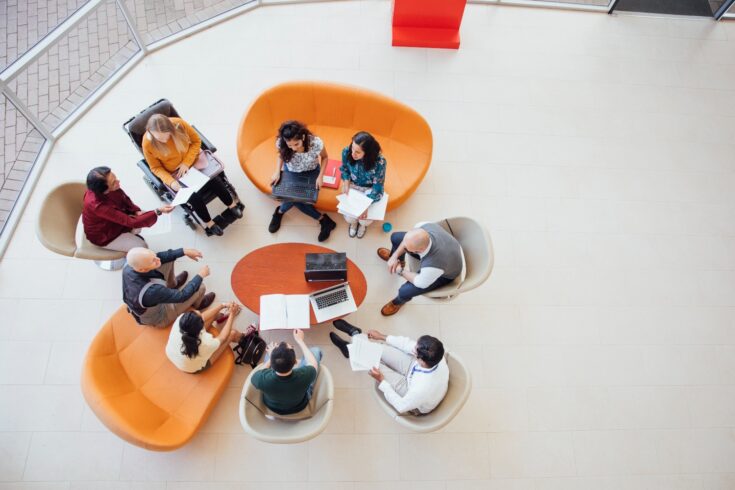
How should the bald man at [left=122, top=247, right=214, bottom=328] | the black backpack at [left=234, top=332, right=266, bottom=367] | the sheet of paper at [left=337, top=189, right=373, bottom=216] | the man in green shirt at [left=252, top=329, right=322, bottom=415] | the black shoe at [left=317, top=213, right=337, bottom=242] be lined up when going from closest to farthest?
the man in green shirt at [left=252, top=329, right=322, bottom=415] < the bald man at [left=122, top=247, right=214, bottom=328] < the black backpack at [left=234, top=332, right=266, bottom=367] < the sheet of paper at [left=337, top=189, right=373, bottom=216] < the black shoe at [left=317, top=213, right=337, bottom=242]

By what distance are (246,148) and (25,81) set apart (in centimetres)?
208

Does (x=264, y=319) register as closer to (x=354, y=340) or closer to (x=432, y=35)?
(x=354, y=340)

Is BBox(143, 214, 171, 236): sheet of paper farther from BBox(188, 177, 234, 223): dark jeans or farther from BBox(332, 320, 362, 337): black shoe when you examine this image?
BBox(332, 320, 362, 337): black shoe

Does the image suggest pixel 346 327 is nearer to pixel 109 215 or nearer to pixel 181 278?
pixel 181 278

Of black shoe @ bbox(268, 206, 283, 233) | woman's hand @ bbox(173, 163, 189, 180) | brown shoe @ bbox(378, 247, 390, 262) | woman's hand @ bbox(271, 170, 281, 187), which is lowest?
brown shoe @ bbox(378, 247, 390, 262)

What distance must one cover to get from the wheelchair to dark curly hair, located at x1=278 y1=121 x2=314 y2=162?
0.66 m

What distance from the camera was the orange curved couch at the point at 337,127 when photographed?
427 cm

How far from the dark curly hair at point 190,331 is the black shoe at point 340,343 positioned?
1193mm

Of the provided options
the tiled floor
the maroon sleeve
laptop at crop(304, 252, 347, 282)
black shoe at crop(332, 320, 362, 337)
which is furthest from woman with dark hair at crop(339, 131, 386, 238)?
the maroon sleeve

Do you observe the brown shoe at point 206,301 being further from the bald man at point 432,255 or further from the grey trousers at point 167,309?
the bald man at point 432,255

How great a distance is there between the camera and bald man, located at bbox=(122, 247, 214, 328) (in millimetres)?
3221

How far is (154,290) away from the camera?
10.7ft

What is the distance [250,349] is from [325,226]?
1.33m

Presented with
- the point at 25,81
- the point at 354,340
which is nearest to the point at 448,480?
the point at 354,340
